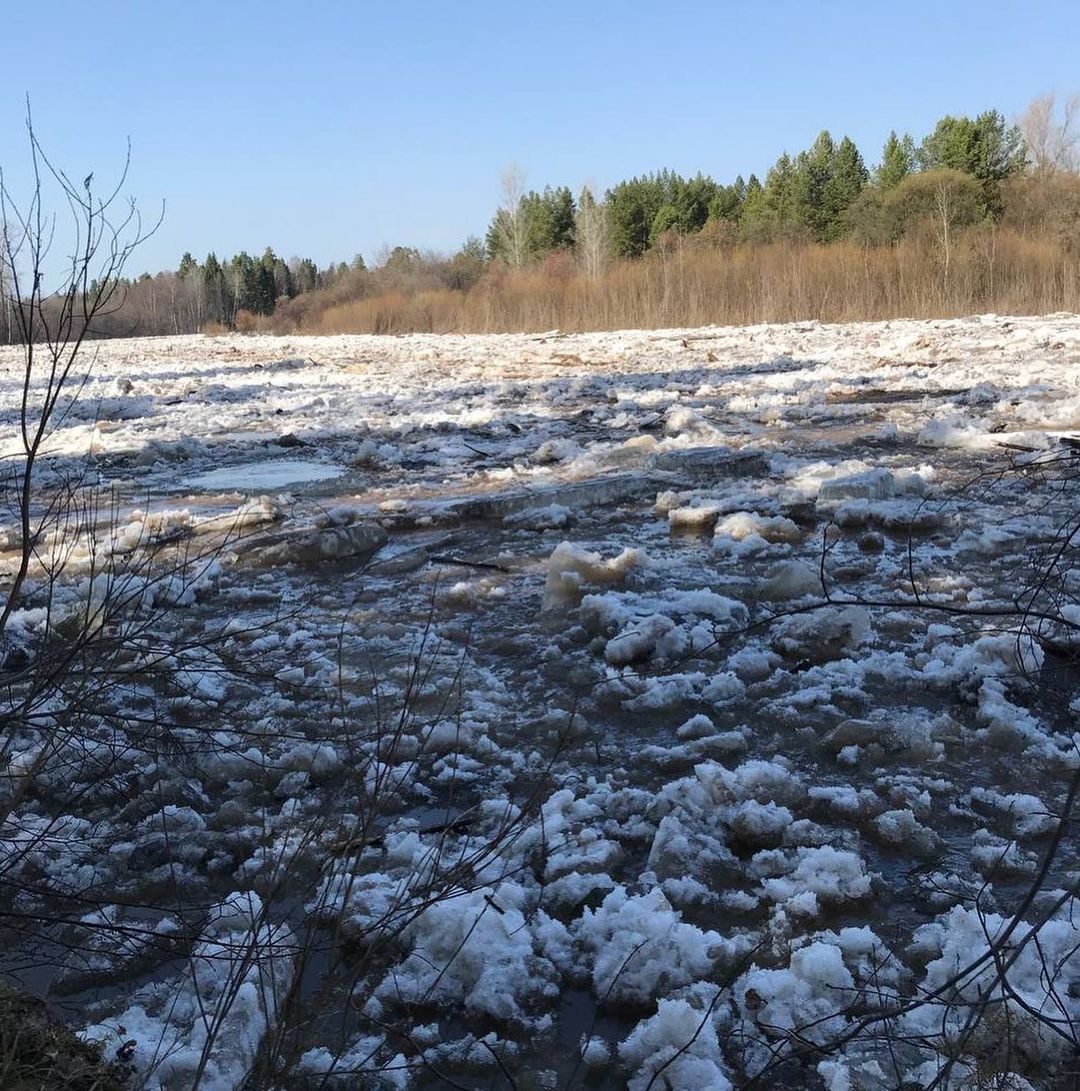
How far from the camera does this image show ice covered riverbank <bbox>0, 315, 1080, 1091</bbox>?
68.6 inches

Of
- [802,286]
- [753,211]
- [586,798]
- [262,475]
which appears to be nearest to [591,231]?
[753,211]

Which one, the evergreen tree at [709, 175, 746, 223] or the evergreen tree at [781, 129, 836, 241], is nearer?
the evergreen tree at [781, 129, 836, 241]

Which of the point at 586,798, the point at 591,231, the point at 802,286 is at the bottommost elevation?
the point at 586,798

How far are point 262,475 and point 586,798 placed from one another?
6.21 m

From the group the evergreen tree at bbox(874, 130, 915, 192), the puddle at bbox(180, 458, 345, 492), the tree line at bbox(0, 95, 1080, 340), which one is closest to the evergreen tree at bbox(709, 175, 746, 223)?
the tree line at bbox(0, 95, 1080, 340)

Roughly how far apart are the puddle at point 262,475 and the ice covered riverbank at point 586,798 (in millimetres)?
682

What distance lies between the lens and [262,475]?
8180 millimetres

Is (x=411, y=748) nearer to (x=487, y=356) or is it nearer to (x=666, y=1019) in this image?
(x=666, y=1019)

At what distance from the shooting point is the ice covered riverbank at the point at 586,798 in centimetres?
174

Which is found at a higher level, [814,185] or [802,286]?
[814,185]

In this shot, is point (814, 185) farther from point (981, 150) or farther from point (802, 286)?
point (802, 286)

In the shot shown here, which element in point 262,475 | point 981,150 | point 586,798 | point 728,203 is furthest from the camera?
point 728,203

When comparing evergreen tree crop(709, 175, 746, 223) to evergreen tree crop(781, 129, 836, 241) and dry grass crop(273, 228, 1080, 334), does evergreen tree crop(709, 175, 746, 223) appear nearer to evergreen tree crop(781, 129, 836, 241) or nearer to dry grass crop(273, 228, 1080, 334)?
evergreen tree crop(781, 129, 836, 241)

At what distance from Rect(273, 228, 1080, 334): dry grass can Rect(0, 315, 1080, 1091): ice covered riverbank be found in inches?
603
